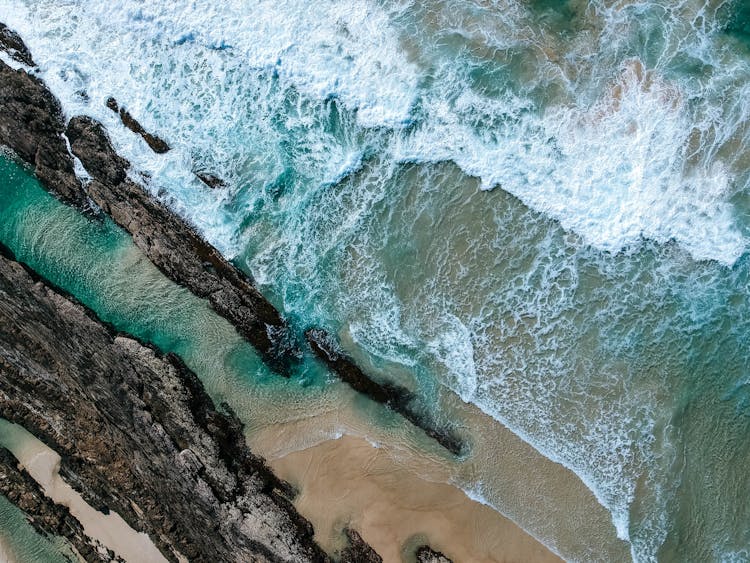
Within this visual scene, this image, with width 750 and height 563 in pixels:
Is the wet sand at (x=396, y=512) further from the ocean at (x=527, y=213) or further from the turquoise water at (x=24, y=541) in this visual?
the turquoise water at (x=24, y=541)

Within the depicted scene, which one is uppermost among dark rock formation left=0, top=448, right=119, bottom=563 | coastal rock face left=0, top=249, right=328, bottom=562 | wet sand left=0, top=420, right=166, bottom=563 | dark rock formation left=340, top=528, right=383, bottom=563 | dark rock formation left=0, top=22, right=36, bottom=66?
dark rock formation left=0, top=22, right=36, bottom=66

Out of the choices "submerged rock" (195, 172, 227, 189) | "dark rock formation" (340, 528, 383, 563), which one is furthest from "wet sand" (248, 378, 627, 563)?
"submerged rock" (195, 172, 227, 189)

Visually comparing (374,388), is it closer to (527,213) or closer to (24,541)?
(527,213)

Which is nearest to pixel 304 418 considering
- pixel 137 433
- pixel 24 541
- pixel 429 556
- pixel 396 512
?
pixel 396 512

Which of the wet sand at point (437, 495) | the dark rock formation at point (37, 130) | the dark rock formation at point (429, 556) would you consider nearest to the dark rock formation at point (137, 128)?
the dark rock formation at point (37, 130)

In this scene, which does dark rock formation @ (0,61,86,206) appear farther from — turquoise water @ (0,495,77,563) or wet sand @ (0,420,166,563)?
turquoise water @ (0,495,77,563)
